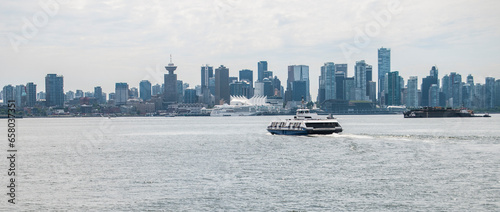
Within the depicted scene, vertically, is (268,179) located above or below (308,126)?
below

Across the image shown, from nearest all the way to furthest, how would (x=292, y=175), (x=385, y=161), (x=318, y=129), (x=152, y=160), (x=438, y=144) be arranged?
(x=292, y=175) → (x=385, y=161) → (x=152, y=160) → (x=438, y=144) → (x=318, y=129)

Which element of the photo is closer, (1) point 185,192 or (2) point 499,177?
(1) point 185,192

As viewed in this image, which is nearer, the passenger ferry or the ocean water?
the ocean water

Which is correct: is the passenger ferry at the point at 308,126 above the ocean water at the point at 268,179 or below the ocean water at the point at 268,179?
above

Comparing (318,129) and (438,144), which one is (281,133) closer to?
(318,129)

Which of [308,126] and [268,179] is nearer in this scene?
[268,179]

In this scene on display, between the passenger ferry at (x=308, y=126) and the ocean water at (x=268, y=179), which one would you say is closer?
the ocean water at (x=268, y=179)

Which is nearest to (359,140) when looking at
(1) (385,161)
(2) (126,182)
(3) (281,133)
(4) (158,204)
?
(3) (281,133)

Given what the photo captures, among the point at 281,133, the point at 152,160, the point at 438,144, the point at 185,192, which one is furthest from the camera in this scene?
the point at 281,133

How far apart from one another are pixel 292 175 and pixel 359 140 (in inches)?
1843

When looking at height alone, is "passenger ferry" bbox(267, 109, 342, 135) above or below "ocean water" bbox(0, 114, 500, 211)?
above

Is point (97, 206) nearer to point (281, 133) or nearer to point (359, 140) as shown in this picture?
point (359, 140)

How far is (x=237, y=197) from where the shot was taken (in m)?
46.2

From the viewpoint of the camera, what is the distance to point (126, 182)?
54.8 m
